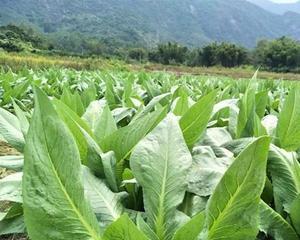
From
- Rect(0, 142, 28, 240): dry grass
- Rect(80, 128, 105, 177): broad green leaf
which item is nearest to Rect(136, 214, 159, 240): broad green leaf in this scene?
Rect(80, 128, 105, 177): broad green leaf

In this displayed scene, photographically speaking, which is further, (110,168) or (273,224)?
(110,168)

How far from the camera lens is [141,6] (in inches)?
6678

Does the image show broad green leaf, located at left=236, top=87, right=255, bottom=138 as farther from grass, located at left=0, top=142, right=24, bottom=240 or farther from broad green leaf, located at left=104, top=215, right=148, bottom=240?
grass, located at left=0, top=142, right=24, bottom=240

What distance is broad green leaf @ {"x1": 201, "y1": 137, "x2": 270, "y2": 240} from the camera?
2.19 ft

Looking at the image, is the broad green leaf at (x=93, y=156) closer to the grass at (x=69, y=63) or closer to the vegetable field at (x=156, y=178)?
the vegetable field at (x=156, y=178)

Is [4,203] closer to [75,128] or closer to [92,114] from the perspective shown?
[92,114]

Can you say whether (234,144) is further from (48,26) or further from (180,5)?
(180,5)

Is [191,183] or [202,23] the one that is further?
[202,23]

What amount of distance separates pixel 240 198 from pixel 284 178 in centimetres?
26

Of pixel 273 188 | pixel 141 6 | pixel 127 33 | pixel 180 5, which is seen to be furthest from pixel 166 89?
pixel 180 5

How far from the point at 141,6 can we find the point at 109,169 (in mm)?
174312

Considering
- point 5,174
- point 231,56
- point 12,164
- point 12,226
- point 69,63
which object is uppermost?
point 12,164

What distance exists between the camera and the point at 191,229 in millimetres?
720

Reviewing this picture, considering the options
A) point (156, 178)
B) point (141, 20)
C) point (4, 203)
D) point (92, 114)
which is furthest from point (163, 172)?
point (141, 20)
